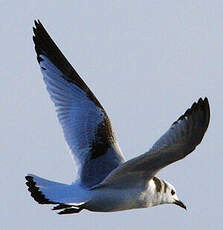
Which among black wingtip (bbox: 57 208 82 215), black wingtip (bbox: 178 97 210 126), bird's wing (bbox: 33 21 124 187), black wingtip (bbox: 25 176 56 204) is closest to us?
black wingtip (bbox: 178 97 210 126)

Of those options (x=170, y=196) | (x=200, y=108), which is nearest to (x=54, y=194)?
(x=170, y=196)

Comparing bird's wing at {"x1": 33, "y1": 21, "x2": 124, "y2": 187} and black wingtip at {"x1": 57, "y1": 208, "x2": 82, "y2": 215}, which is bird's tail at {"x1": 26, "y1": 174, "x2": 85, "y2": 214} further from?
bird's wing at {"x1": 33, "y1": 21, "x2": 124, "y2": 187}

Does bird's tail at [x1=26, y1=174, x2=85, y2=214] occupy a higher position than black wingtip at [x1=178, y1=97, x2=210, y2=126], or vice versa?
black wingtip at [x1=178, y1=97, x2=210, y2=126]

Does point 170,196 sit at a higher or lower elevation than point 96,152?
lower

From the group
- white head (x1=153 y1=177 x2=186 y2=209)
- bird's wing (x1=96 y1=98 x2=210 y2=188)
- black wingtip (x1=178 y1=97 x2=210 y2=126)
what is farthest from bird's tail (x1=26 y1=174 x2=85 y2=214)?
black wingtip (x1=178 y1=97 x2=210 y2=126)

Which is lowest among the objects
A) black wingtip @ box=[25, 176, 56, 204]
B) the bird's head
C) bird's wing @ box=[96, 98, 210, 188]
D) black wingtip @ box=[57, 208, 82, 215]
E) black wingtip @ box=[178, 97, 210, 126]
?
black wingtip @ box=[57, 208, 82, 215]

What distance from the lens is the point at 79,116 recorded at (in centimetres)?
1216

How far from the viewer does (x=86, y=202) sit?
1075cm

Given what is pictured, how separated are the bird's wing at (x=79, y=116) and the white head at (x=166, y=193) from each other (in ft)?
1.76

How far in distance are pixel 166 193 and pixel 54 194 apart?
1.72m

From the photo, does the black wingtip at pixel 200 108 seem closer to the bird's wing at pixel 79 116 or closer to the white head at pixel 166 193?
the white head at pixel 166 193

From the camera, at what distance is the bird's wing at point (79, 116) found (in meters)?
11.6

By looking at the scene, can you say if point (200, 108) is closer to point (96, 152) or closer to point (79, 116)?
point (96, 152)

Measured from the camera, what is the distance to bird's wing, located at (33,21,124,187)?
11578 mm
